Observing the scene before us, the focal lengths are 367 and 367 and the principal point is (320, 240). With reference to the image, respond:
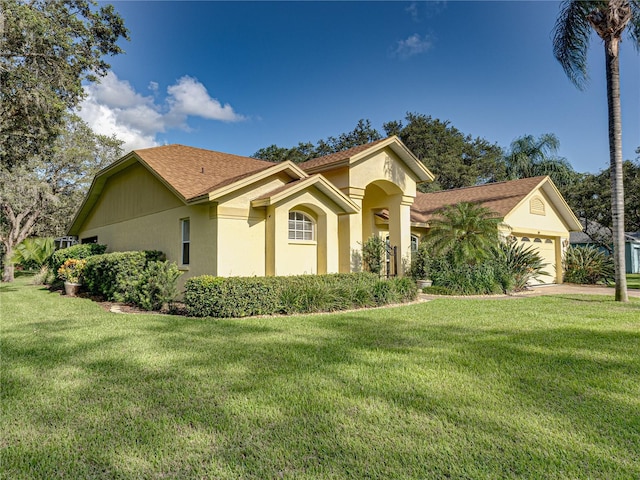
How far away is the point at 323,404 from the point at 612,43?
14904 mm

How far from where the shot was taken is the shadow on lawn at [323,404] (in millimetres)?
2926

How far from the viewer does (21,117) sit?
42.5 ft

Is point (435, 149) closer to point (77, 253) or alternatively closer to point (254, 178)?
point (254, 178)

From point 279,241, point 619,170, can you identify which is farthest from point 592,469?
point 619,170

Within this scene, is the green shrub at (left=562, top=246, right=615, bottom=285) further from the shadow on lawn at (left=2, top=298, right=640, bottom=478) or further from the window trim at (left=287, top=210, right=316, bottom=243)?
the window trim at (left=287, top=210, right=316, bottom=243)

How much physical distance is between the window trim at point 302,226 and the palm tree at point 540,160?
27.7m

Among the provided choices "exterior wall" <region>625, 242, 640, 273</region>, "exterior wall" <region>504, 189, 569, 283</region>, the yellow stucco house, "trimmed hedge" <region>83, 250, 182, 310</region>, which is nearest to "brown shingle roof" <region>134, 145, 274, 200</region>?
the yellow stucco house

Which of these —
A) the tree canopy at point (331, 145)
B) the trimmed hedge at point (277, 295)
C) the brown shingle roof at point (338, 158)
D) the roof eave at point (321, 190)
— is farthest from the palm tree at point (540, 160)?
the trimmed hedge at point (277, 295)

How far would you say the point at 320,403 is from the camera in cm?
398

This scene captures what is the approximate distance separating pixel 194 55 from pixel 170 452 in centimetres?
1891

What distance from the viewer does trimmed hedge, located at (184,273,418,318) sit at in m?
9.43

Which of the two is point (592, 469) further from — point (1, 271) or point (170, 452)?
point (1, 271)

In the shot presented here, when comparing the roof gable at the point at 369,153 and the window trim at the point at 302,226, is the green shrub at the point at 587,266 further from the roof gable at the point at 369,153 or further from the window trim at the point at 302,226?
the window trim at the point at 302,226

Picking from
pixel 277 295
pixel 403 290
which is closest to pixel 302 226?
pixel 277 295
